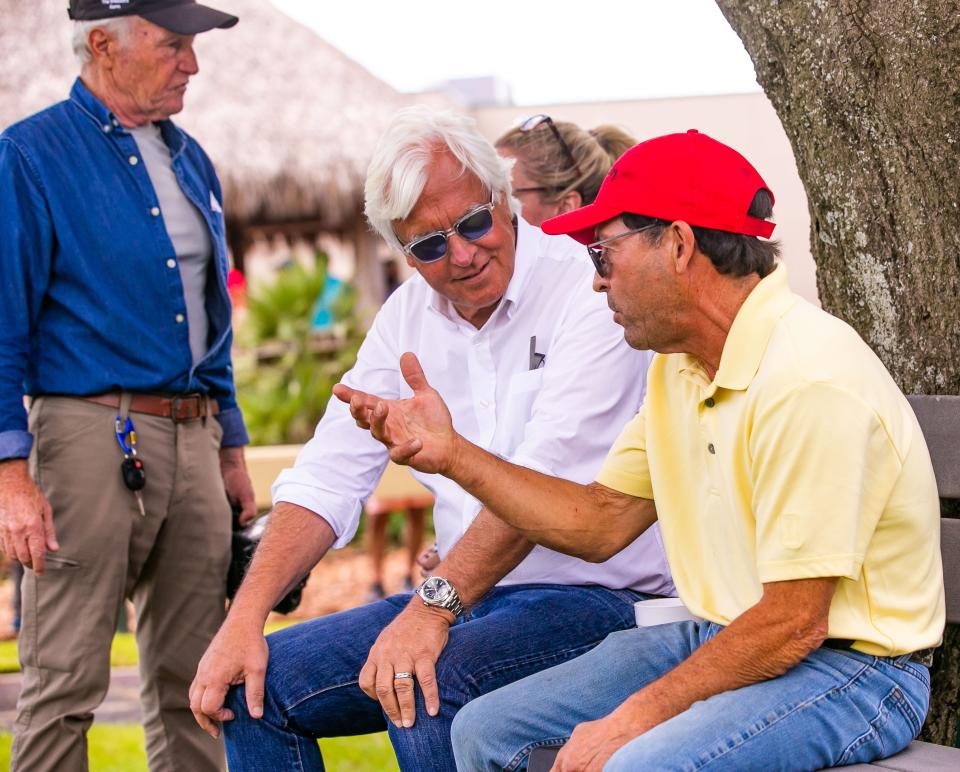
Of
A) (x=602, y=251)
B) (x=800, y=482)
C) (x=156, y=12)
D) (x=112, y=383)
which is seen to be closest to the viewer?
(x=800, y=482)

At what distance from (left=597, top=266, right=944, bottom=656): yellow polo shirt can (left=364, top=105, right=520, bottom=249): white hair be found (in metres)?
0.83

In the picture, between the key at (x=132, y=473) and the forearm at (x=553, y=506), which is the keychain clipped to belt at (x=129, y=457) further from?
the forearm at (x=553, y=506)

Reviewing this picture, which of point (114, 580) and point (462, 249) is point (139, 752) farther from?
point (462, 249)

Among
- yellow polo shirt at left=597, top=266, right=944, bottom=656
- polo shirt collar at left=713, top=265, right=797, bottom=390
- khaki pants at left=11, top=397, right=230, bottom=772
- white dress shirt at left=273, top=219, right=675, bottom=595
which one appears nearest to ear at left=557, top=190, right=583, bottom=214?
white dress shirt at left=273, top=219, right=675, bottom=595

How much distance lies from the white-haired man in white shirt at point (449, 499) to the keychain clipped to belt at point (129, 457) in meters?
0.61

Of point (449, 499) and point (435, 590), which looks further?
point (449, 499)

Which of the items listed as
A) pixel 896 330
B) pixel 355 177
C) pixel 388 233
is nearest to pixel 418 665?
pixel 388 233

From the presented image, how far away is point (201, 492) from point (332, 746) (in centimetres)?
172

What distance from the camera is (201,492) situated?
12.2ft

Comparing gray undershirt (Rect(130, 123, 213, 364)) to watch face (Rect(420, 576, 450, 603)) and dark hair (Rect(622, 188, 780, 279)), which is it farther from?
dark hair (Rect(622, 188, 780, 279))

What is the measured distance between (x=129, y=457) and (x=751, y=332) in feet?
6.55

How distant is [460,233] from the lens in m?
2.96

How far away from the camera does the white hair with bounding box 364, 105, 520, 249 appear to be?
9.58 feet

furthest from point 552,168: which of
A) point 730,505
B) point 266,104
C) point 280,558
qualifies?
point 266,104
